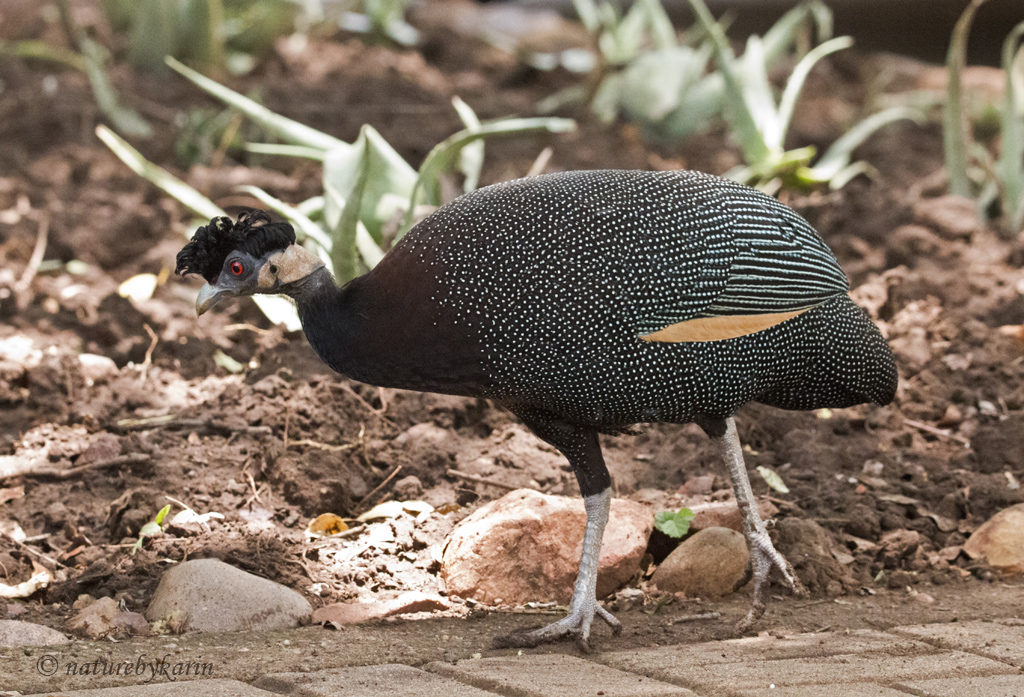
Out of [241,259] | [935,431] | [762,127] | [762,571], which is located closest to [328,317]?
[241,259]

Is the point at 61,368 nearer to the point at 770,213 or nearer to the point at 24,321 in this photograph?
the point at 24,321

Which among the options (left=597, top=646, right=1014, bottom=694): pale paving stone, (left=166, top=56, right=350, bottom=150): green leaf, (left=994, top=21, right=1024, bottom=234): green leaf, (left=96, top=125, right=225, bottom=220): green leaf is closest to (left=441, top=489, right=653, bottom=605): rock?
(left=597, top=646, right=1014, bottom=694): pale paving stone

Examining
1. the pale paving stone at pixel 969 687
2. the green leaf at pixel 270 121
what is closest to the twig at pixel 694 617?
the pale paving stone at pixel 969 687

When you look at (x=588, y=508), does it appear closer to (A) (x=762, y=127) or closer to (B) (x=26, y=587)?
(B) (x=26, y=587)

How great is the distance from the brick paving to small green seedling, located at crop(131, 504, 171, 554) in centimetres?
87

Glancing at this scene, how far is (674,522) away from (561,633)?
25.3 inches

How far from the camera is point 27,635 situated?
2.98 metres

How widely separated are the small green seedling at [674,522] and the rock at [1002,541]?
888 mm

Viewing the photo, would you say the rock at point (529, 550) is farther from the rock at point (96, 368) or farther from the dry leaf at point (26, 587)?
the rock at point (96, 368)

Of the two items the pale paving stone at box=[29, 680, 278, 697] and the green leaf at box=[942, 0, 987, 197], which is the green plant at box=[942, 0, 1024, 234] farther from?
the pale paving stone at box=[29, 680, 278, 697]

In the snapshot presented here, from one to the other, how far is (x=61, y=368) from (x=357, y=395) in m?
1.05

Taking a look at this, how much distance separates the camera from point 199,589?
3.17 m

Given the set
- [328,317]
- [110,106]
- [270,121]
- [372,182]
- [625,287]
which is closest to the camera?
[625,287]

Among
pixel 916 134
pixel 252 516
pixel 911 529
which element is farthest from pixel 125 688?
pixel 916 134
